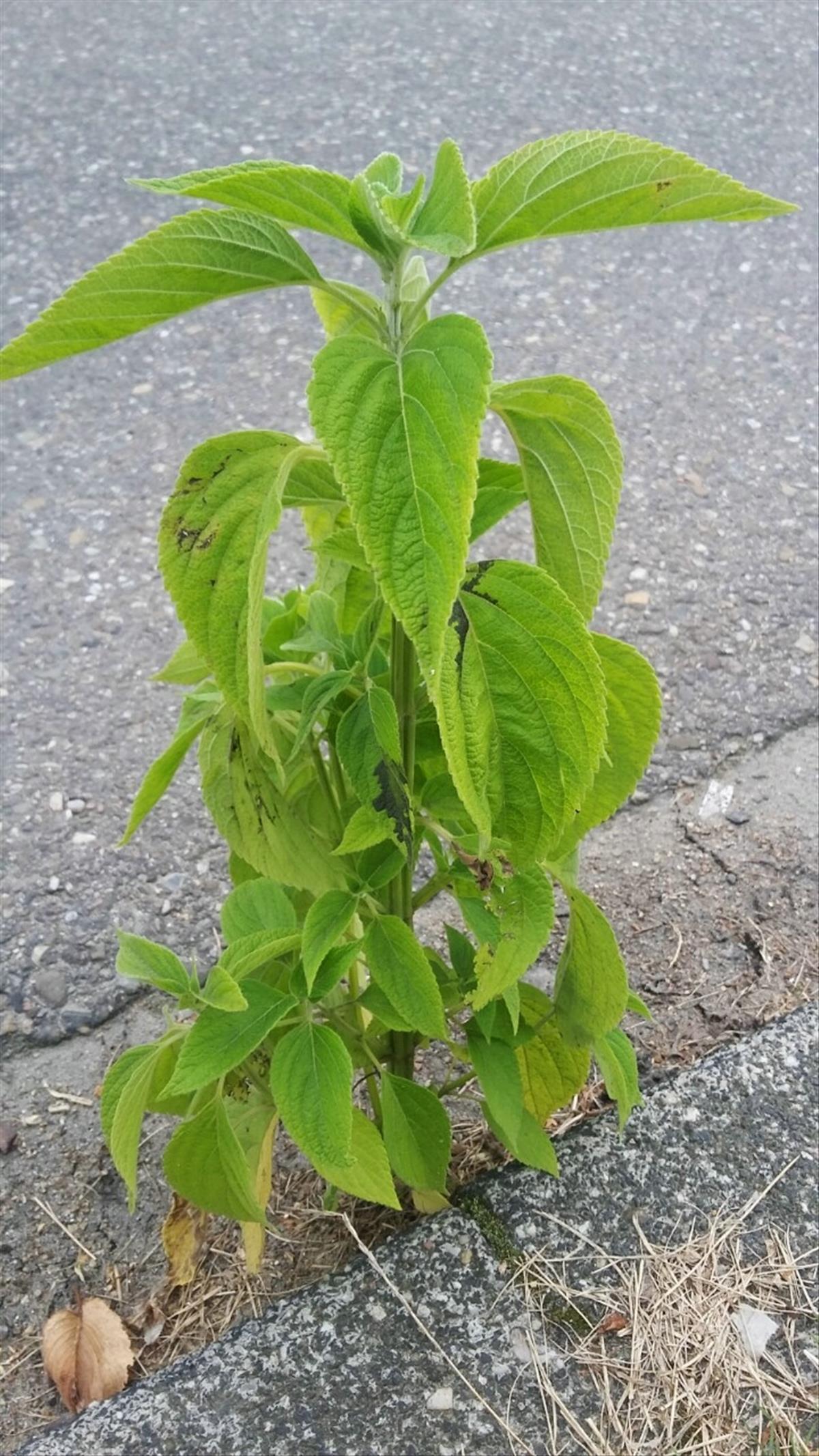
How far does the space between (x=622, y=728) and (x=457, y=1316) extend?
0.67 meters

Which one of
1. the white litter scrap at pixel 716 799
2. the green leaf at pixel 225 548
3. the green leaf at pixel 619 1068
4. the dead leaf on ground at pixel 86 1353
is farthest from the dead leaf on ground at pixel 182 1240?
the white litter scrap at pixel 716 799

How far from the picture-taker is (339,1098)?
4.04 ft

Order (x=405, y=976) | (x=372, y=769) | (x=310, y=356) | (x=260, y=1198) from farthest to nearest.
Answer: (x=310, y=356) → (x=260, y=1198) → (x=405, y=976) → (x=372, y=769)

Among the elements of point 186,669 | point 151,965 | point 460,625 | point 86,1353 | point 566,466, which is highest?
point 566,466

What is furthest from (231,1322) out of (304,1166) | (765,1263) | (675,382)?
Result: (675,382)

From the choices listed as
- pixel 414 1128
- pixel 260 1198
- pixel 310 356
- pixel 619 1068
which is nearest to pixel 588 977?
pixel 619 1068

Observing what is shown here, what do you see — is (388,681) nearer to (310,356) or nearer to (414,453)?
(414,453)

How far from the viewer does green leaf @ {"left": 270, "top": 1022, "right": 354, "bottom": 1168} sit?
1220mm

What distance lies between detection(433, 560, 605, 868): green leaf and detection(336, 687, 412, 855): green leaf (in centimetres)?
11

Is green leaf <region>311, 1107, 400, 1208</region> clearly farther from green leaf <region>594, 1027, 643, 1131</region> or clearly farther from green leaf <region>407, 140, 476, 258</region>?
green leaf <region>407, 140, 476, 258</region>

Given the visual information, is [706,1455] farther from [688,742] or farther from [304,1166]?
[688,742]

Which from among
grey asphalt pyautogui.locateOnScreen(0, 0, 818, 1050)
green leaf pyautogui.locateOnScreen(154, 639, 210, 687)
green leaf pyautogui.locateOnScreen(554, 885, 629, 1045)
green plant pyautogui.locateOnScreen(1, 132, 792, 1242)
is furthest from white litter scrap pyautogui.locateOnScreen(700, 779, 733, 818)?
green leaf pyautogui.locateOnScreen(154, 639, 210, 687)

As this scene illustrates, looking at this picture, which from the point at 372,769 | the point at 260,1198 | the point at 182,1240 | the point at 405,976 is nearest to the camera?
the point at 372,769

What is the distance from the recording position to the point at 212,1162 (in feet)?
4.41
